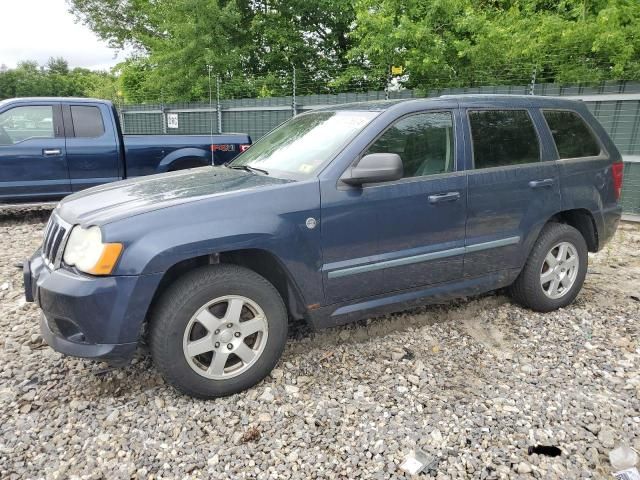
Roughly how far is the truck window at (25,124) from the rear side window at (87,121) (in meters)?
0.32

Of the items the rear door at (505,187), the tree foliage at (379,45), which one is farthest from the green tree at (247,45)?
the rear door at (505,187)

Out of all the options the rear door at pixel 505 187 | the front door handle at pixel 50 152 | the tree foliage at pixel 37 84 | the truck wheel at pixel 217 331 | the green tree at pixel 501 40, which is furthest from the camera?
the tree foliage at pixel 37 84

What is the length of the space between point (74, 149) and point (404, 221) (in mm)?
5772

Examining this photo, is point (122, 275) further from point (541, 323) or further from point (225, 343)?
point (541, 323)

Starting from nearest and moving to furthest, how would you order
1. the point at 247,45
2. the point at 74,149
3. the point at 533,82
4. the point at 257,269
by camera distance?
the point at 257,269, the point at 74,149, the point at 533,82, the point at 247,45

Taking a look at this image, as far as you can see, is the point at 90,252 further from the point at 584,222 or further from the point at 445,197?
the point at 584,222

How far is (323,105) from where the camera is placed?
36.2 feet

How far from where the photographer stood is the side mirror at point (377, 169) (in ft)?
9.82

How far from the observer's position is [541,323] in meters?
4.01

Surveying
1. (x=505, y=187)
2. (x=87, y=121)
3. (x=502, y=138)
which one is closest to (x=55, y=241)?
(x=505, y=187)

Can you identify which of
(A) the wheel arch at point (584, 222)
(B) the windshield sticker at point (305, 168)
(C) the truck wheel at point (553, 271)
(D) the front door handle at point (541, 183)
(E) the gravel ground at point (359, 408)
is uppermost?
(B) the windshield sticker at point (305, 168)

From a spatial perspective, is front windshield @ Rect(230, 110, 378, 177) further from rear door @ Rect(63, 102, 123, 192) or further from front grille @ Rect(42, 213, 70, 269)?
rear door @ Rect(63, 102, 123, 192)

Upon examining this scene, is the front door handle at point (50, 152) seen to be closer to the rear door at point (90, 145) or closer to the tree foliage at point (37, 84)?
the rear door at point (90, 145)

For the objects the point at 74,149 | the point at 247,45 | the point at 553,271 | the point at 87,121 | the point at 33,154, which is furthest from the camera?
the point at 247,45
